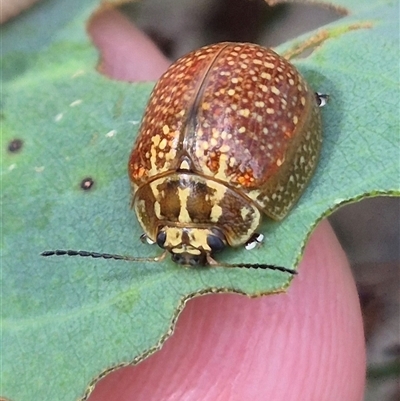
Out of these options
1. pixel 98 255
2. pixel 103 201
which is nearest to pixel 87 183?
pixel 103 201

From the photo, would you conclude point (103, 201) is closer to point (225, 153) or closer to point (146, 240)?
point (146, 240)

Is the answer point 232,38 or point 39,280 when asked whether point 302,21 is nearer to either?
point 232,38

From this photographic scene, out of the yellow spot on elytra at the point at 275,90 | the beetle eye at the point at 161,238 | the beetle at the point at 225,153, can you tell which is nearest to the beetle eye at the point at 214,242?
the beetle at the point at 225,153

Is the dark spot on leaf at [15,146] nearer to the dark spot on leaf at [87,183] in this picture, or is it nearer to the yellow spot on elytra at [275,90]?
the dark spot on leaf at [87,183]

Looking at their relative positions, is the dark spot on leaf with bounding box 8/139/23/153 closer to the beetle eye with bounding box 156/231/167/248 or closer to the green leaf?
the green leaf

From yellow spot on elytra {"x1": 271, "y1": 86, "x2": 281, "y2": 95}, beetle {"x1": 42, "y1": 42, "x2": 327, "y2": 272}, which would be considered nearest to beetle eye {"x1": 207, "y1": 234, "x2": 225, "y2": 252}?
beetle {"x1": 42, "y1": 42, "x2": 327, "y2": 272}

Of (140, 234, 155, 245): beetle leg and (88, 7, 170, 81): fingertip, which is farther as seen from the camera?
(88, 7, 170, 81): fingertip

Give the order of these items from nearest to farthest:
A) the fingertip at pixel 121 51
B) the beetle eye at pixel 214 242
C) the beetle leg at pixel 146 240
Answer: the beetle eye at pixel 214 242, the beetle leg at pixel 146 240, the fingertip at pixel 121 51
